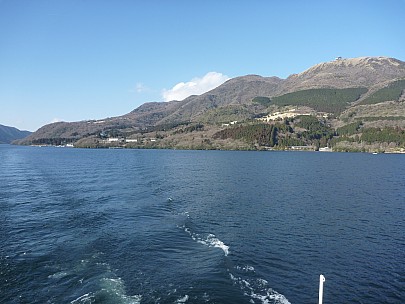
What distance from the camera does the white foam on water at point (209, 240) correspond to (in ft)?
129

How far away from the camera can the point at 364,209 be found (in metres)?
60.4

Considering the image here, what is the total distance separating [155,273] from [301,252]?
17683 millimetres

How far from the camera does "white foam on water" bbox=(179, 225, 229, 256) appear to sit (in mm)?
39312

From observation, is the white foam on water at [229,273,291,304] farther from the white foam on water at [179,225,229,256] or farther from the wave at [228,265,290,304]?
the white foam on water at [179,225,229,256]

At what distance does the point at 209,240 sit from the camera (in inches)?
1645

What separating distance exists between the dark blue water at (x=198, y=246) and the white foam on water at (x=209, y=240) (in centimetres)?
13

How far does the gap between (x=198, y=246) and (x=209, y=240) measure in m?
2.68

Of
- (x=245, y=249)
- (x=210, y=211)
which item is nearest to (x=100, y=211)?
(x=210, y=211)

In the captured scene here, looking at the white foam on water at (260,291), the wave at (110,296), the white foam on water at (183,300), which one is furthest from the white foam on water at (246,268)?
the wave at (110,296)

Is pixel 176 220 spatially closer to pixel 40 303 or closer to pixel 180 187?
pixel 40 303

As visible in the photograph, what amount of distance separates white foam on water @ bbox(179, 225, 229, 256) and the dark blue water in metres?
0.13

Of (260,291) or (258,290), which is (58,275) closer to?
(258,290)

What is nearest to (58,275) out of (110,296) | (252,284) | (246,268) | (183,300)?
(110,296)

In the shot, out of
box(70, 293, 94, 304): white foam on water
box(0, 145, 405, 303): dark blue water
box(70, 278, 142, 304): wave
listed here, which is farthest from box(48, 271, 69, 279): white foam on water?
box(70, 293, 94, 304): white foam on water
